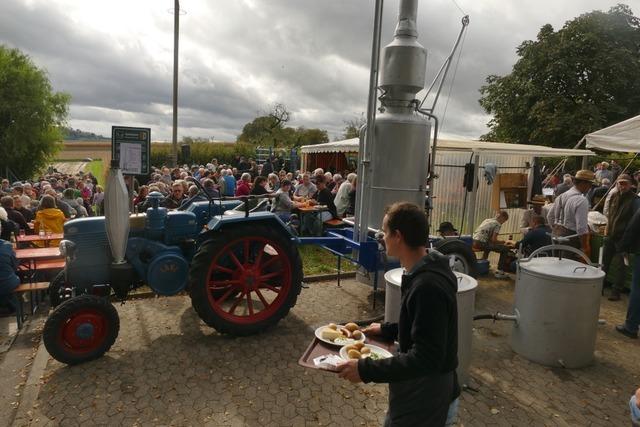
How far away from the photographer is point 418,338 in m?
1.58

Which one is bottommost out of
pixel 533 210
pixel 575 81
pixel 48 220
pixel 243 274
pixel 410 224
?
pixel 243 274

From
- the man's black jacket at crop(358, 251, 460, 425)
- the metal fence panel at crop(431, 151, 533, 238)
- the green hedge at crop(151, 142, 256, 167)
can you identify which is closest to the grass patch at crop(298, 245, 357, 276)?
the metal fence panel at crop(431, 151, 533, 238)

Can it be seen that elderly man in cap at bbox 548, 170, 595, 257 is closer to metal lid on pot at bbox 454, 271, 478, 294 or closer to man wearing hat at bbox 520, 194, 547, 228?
man wearing hat at bbox 520, 194, 547, 228

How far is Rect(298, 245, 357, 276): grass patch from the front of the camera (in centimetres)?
693

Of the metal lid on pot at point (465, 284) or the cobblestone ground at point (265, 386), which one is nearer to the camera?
the cobblestone ground at point (265, 386)

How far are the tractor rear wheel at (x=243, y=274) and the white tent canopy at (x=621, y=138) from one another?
6.04m

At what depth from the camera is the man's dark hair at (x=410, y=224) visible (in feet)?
5.65

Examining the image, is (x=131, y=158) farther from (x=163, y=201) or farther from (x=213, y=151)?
(x=213, y=151)

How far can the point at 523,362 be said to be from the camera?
4.14 m

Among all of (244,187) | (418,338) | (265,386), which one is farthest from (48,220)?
(418,338)

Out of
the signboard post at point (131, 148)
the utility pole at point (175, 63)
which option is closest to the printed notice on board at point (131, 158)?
the signboard post at point (131, 148)

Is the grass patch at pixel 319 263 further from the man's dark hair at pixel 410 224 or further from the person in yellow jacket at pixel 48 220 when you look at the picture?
the man's dark hair at pixel 410 224

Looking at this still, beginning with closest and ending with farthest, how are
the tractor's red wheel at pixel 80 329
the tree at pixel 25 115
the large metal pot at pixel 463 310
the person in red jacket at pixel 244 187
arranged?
the large metal pot at pixel 463 310 < the tractor's red wheel at pixel 80 329 < the person in red jacket at pixel 244 187 < the tree at pixel 25 115

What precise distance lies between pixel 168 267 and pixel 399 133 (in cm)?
294
